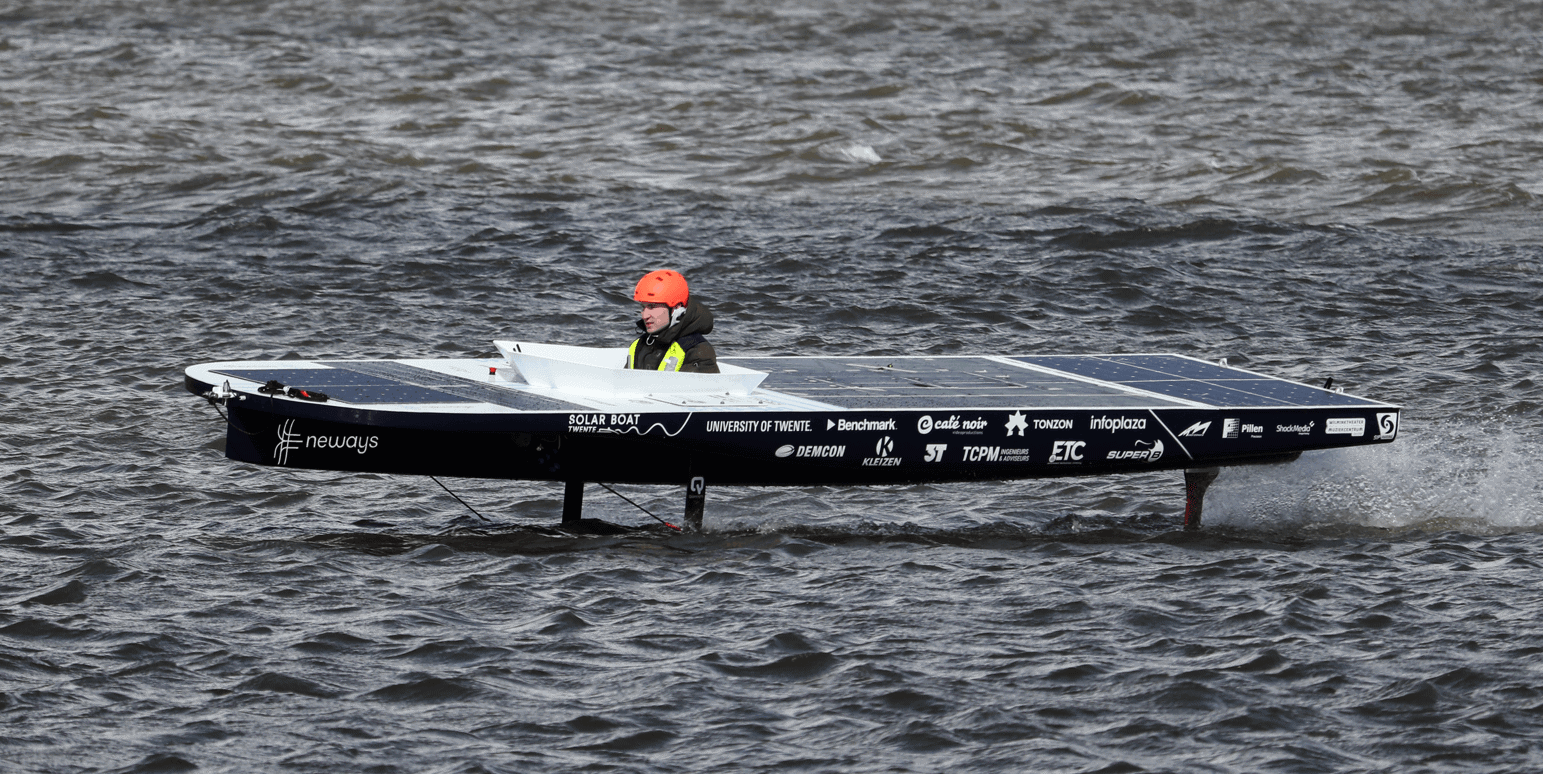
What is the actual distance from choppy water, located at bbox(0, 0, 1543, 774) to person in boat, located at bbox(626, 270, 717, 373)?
3.75ft

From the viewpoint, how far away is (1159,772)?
7.71 metres

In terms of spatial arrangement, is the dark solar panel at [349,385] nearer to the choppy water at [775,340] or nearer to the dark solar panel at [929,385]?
the choppy water at [775,340]

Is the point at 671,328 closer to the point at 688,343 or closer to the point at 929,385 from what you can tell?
the point at 688,343

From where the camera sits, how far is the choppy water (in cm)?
841

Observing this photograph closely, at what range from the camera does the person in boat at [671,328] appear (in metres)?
11.3

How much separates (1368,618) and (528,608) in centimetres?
455

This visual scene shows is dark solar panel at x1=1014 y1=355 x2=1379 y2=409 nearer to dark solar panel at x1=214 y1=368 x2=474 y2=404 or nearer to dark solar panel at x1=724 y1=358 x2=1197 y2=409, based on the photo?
dark solar panel at x1=724 y1=358 x2=1197 y2=409

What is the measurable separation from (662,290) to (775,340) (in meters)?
5.08

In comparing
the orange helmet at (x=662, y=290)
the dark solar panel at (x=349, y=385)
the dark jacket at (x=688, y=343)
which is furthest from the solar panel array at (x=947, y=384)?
the orange helmet at (x=662, y=290)

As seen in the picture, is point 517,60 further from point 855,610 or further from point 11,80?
point 855,610

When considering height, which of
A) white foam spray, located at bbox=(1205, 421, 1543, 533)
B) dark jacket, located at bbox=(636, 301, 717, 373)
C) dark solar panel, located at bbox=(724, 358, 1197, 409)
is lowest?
white foam spray, located at bbox=(1205, 421, 1543, 533)

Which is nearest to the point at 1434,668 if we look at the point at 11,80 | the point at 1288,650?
the point at 1288,650

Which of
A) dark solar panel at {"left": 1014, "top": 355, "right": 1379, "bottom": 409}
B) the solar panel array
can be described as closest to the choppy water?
dark solar panel at {"left": 1014, "top": 355, "right": 1379, "bottom": 409}

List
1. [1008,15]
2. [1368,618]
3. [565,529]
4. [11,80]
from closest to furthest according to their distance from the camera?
[1368,618] → [565,529] → [11,80] → [1008,15]
